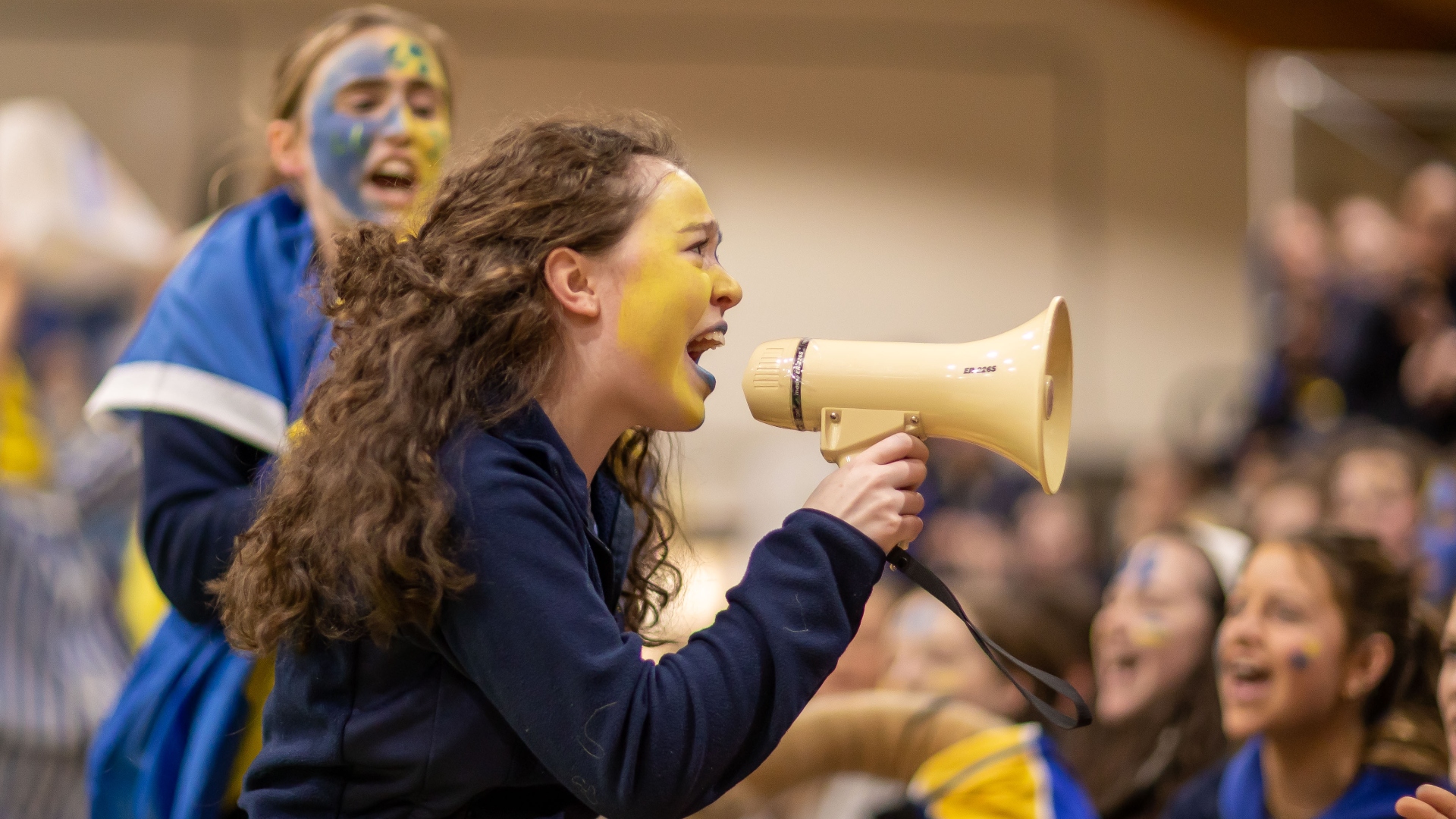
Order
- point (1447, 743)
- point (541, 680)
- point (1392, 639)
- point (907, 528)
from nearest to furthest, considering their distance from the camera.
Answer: point (541, 680), point (907, 528), point (1447, 743), point (1392, 639)

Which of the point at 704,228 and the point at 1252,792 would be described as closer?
the point at 704,228

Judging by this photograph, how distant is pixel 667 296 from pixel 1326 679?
130 centimetres

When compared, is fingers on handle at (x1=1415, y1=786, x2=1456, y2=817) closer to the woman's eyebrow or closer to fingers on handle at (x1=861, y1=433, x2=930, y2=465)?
fingers on handle at (x1=861, y1=433, x2=930, y2=465)

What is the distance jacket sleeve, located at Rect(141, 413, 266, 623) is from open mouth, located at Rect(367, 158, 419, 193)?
0.45m

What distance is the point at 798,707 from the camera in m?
1.42

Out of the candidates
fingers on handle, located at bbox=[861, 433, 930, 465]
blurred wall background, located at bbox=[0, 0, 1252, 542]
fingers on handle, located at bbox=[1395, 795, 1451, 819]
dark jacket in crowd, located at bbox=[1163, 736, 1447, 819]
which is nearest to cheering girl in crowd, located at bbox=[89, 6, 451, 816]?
fingers on handle, located at bbox=[861, 433, 930, 465]

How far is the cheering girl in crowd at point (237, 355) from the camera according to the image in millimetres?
1968

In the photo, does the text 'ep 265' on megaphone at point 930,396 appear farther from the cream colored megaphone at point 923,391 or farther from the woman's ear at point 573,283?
the woman's ear at point 573,283

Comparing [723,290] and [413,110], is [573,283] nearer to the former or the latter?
[723,290]

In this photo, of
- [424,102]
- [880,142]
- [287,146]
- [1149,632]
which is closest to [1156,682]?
[1149,632]

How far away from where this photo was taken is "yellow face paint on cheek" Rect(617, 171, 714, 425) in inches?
61.3

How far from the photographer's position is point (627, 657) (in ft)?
4.55

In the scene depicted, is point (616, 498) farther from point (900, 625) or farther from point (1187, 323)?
point (1187, 323)

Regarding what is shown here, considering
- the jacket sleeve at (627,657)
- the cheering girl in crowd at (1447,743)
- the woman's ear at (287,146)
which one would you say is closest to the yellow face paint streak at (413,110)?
the woman's ear at (287,146)
